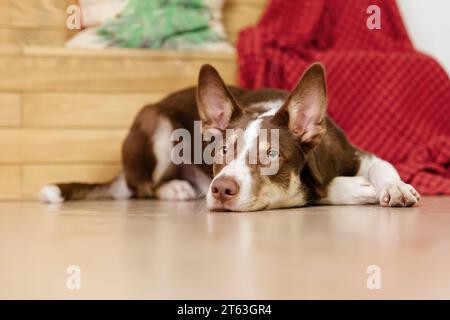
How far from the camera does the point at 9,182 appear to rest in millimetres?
→ 3945

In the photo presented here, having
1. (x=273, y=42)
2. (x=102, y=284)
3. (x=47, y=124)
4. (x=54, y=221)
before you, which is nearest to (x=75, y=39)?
(x=47, y=124)

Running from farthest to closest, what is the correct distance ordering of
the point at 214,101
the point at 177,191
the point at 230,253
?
the point at 177,191, the point at 214,101, the point at 230,253

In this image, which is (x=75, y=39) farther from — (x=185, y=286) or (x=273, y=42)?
(x=185, y=286)

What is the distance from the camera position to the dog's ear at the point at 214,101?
2830 mm

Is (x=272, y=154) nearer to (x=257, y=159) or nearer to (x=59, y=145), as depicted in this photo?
(x=257, y=159)

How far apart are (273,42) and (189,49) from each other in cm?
55

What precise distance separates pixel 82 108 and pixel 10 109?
0.43 meters

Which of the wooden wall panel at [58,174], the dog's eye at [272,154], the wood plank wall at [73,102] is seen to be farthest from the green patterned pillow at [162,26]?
the dog's eye at [272,154]

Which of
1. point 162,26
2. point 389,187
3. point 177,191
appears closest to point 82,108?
point 162,26

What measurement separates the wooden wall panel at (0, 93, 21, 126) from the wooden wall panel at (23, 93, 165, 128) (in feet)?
0.14

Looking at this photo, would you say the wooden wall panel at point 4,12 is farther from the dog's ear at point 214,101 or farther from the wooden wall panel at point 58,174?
the dog's ear at point 214,101

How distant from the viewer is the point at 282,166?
263 centimetres

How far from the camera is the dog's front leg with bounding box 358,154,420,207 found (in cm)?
274
